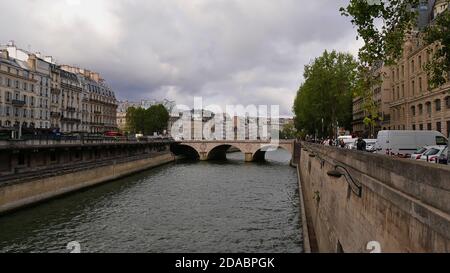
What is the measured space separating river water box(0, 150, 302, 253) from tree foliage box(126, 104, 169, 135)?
7658 centimetres

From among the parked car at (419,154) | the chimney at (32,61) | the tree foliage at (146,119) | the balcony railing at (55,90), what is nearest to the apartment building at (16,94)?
the chimney at (32,61)

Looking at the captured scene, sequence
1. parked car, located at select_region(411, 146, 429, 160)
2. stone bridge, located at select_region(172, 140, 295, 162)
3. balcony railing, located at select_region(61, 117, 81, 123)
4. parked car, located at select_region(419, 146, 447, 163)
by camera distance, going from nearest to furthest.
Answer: parked car, located at select_region(419, 146, 447, 163) < parked car, located at select_region(411, 146, 429, 160) < balcony railing, located at select_region(61, 117, 81, 123) < stone bridge, located at select_region(172, 140, 295, 162)

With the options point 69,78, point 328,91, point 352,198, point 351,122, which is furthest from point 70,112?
point 352,198

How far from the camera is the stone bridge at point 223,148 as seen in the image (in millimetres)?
82188

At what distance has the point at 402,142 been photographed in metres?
26.7

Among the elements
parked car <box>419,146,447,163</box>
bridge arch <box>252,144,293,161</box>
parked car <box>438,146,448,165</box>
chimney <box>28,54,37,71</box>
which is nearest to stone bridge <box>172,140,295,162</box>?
bridge arch <box>252,144,293,161</box>

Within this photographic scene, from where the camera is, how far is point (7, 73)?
59.3 metres

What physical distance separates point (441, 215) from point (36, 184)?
29860 millimetres

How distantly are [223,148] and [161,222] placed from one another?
243 ft

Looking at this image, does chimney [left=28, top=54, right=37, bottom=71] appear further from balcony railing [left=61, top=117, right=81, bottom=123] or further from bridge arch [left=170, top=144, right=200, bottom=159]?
bridge arch [left=170, top=144, right=200, bottom=159]

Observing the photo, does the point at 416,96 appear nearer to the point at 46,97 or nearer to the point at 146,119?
the point at 46,97

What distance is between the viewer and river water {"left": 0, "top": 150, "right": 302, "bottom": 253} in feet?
61.5

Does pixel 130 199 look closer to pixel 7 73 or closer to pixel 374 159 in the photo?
pixel 374 159

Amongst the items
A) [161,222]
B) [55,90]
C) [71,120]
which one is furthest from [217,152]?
[161,222]
